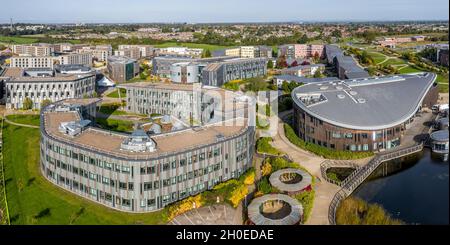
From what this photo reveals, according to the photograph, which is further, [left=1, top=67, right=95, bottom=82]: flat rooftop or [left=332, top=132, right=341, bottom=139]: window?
[left=1, top=67, right=95, bottom=82]: flat rooftop

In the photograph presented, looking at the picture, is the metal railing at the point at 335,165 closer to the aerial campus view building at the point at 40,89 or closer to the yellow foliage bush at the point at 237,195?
the yellow foliage bush at the point at 237,195

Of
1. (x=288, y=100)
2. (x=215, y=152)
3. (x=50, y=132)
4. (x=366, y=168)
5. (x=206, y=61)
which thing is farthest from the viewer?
(x=206, y=61)

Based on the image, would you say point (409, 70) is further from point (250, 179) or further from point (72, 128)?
point (72, 128)

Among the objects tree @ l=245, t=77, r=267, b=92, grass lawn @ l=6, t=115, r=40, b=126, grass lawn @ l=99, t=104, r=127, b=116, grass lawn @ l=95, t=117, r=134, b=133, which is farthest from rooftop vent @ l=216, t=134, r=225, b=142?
tree @ l=245, t=77, r=267, b=92

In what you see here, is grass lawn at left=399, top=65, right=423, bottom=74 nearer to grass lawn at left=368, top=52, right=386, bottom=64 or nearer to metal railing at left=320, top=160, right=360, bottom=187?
grass lawn at left=368, top=52, right=386, bottom=64

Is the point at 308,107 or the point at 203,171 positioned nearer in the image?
the point at 203,171

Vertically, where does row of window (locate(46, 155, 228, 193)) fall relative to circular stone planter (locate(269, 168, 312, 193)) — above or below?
above
